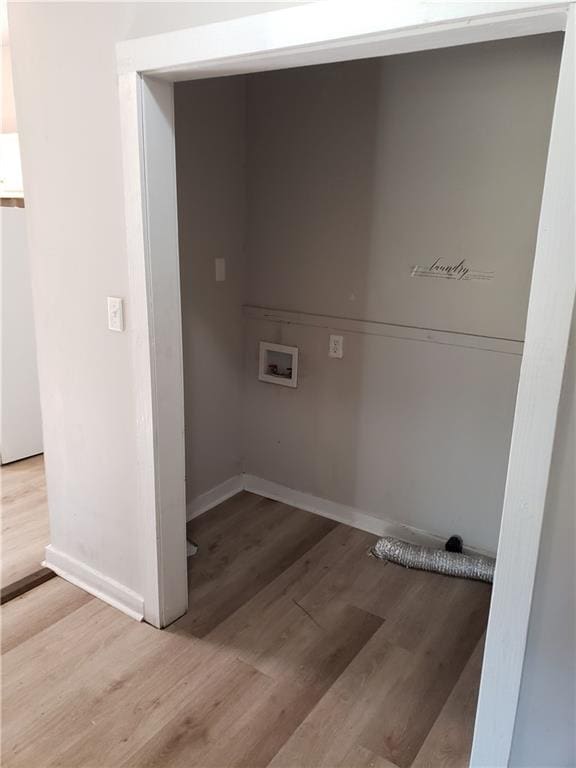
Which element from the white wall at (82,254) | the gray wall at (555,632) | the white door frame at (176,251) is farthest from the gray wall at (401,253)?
the gray wall at (555,632)

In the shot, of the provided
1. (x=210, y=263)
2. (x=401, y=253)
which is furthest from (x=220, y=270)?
(x=401, y=253)

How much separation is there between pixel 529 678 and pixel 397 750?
1.97ft

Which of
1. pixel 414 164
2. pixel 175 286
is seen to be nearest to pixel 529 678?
pixel 175 286

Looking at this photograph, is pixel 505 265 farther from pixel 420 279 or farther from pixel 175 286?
pixel 175 286

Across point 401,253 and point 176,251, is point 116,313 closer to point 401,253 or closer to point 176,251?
point 176,251

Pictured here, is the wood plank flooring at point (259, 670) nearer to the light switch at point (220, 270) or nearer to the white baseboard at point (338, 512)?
the white baseboard at point (338, 512)

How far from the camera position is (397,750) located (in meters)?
1.72

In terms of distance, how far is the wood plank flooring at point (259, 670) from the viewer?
5.61 ft

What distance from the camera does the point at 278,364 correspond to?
3.04 metres

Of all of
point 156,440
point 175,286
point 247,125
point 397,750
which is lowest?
point 397,750

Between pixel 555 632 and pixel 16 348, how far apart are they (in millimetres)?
3225

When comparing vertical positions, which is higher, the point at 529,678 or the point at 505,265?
the point at 505,265

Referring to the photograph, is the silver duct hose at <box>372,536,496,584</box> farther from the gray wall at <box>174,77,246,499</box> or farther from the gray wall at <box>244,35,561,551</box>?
the gray wall at <box>174,77,246,499</box>

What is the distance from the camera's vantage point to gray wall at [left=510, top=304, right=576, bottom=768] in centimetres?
119
